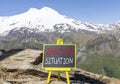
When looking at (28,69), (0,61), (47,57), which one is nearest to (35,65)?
(28,69)

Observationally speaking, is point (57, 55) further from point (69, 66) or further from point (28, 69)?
point (28, 69)

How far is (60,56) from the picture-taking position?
19.7m

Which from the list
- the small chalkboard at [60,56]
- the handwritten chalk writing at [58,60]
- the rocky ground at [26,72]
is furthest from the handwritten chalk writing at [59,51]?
the rocky ground at [26,72]

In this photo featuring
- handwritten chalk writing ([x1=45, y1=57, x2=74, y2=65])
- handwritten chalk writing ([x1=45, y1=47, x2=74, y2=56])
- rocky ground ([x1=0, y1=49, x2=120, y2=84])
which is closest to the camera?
handwritten chalk writing ([x1=45, y1=57, x2=74, y2=65])

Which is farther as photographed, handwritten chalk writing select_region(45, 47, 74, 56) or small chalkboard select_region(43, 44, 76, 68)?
handwritten chalk writing select_region(45, 47, 74, 56)

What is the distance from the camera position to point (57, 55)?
64.7 feet

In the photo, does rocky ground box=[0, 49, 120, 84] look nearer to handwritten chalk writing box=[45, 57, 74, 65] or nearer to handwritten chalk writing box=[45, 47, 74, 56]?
handwritten chalk writing box=[45, 57, 74, 65]

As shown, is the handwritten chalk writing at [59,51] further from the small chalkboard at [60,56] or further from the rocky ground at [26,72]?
the rocky ground at [26,72]

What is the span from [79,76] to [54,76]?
3.41m

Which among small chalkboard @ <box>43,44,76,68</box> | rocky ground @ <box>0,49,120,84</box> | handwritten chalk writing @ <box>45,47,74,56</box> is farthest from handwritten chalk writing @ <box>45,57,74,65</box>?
rocky ground @ <box>0,49,120,84</box>

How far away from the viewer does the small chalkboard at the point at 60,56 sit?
64.2 feet

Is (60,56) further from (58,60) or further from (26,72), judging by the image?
(26,72)

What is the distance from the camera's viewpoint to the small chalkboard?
771 inches

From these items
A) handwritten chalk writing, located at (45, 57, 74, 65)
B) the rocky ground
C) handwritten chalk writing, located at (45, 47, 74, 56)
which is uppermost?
handwritten chalk writing, located at (45, 47, 74, 56)
